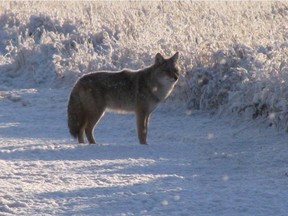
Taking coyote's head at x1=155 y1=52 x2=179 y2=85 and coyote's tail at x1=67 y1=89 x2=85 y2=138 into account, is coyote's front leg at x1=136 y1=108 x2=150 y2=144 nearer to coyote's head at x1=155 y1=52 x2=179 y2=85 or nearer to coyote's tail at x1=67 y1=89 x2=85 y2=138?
coyote's head at x1=155 y1=52 x2=179 y2=85

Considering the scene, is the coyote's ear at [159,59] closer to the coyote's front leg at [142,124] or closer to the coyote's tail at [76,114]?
the coyote's front leg at [142,124]

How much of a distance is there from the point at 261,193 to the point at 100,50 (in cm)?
1331

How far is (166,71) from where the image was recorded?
34.9 feet

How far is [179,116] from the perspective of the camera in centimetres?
1301

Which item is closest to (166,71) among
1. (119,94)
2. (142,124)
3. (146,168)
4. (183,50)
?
(119,94)

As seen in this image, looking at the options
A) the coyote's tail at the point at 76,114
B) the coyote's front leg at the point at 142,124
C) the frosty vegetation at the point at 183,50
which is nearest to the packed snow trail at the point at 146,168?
the coyote's front leg at the point at 142,124

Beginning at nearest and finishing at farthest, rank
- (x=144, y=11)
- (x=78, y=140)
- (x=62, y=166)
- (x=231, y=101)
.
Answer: (x=62, y=166) → (x=78, y=140) → (x=231, y=101) → (x=144, y=11)

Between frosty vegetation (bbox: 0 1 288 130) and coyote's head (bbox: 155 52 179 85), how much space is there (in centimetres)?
167

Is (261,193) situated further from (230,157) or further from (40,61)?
(40,61)

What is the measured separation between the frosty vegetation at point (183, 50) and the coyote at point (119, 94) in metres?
1.82

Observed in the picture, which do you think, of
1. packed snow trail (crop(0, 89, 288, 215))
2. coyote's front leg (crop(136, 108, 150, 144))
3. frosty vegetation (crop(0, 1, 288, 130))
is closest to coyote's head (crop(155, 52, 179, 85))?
coyote's front leg (crop(136, 108, 150, 144))

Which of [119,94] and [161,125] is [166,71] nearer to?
[119,94]

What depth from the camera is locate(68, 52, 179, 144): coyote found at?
398 inches

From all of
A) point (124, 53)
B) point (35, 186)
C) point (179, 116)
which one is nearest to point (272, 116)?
point (179, 116)
